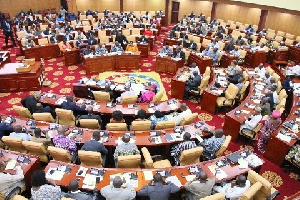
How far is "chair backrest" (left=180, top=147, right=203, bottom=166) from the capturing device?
20.9ft

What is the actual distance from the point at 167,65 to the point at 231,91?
428 cm

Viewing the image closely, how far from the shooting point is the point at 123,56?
13633 millimetres

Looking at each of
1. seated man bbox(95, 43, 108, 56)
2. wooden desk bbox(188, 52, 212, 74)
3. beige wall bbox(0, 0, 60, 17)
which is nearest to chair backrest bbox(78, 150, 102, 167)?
seated man bbox(95, 43, 108, 56)

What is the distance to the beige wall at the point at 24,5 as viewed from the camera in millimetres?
21998

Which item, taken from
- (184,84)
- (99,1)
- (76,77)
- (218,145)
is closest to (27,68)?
(76,77)

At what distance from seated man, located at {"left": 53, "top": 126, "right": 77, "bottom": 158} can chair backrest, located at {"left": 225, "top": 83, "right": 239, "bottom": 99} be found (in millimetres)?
5836

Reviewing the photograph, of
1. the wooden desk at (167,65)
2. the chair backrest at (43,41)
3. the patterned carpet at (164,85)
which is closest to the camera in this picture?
the patterned carpet at (164,85)

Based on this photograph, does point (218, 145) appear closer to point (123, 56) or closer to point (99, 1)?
point (123, 56)

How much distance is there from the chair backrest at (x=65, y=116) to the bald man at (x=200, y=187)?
410 cm

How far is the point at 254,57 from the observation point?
14.6 m

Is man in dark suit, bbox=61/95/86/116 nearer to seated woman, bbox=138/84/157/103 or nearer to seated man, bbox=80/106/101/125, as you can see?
seated man, bbox=80/106/101/125

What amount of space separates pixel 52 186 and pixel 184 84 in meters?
6.91

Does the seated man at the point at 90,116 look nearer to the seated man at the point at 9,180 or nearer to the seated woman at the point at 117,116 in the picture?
the seated woman at the point at 117,116

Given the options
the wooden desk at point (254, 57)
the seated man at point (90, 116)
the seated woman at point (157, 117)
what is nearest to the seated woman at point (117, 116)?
the seated man at point (90, 116)
